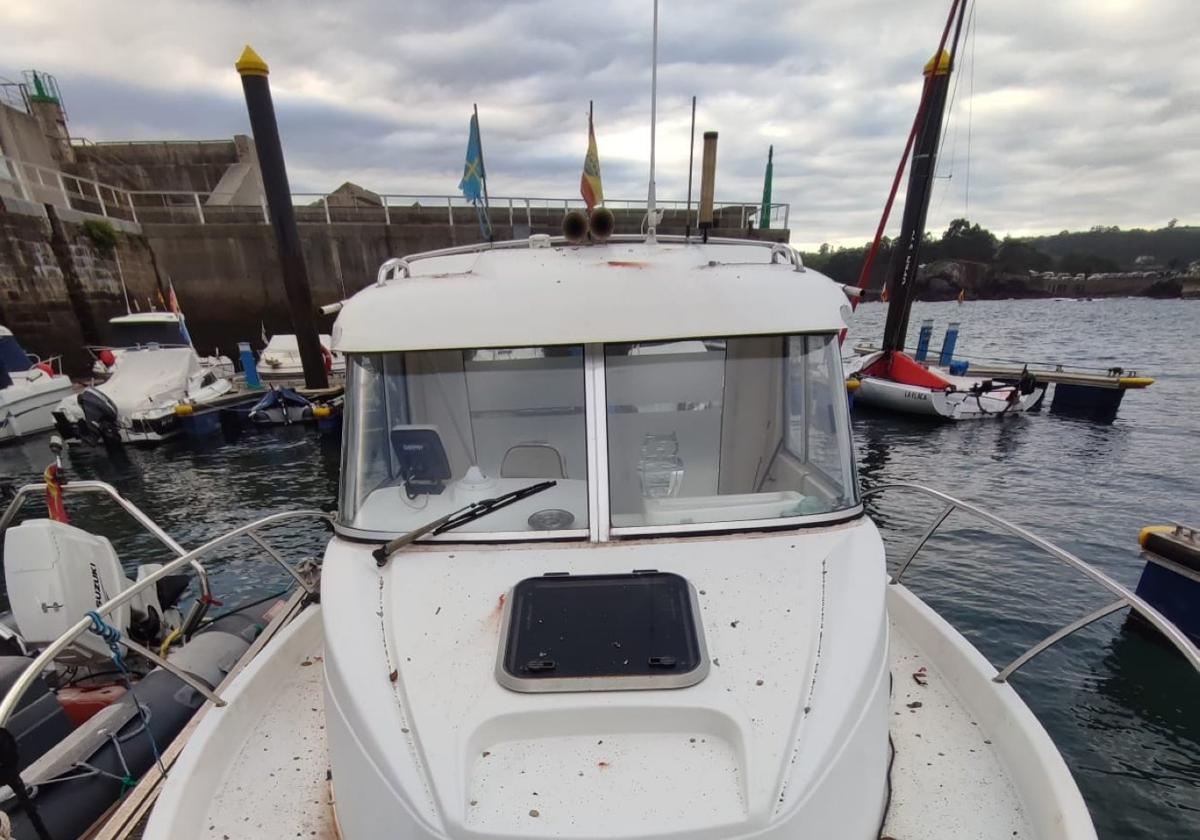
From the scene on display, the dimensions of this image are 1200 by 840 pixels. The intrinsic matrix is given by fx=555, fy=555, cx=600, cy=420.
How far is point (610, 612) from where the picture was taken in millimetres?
1907

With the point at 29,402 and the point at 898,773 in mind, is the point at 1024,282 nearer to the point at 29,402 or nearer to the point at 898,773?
the point at 898,773

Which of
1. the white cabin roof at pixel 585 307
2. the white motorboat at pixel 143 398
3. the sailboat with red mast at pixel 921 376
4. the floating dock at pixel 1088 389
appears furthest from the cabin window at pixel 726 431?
the floating dock at pixel 1088 389

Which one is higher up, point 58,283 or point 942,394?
point 58,283

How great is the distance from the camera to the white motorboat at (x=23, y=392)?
1352cm

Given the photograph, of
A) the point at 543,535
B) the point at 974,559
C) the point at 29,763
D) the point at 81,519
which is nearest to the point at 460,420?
the point at 543,535

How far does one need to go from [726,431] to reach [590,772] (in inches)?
67.6

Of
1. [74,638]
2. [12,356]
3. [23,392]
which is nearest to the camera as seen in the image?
[74,638]

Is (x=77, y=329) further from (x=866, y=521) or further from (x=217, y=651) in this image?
(x=866, y=521)

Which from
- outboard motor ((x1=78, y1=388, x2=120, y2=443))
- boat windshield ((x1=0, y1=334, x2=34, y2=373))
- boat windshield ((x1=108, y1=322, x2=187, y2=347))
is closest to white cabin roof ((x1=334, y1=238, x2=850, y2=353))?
outboard motor ((x1=78, y1=388, x2=120, y2=443))

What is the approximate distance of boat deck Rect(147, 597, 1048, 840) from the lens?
1.99 m

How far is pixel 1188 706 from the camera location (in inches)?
187

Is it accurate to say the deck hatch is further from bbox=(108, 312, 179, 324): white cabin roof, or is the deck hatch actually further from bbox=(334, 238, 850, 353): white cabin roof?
bbox=(108, 312, 179, 324): white cabin roof

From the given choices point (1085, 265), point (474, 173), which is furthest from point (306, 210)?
point (1085, 265)

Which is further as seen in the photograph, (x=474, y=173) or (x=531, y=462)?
(x=474, y=173)
